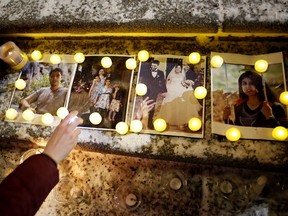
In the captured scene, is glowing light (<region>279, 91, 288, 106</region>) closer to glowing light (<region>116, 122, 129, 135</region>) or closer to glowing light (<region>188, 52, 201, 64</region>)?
glowing light (<region>188, 52, 201, 64</region>)

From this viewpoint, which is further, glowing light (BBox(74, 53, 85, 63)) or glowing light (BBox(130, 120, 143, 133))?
glowing light (BBox(74, 53, 85, 63))

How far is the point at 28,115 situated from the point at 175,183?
1181mm

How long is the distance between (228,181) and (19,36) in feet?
6.91

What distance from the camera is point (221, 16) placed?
1755 mm

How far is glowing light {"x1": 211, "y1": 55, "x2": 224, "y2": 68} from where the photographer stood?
5.72 ft

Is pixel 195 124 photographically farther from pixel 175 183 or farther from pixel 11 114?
pixel 11 114

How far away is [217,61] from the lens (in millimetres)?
1742

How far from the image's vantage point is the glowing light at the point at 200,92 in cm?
167

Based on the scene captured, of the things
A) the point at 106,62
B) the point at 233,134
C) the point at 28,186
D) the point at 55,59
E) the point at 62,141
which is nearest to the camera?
the point at 28,186

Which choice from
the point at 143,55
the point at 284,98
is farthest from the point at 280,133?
the point at 143,55

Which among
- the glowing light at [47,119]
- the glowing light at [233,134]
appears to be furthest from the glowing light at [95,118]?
the glowing light at [233,134]

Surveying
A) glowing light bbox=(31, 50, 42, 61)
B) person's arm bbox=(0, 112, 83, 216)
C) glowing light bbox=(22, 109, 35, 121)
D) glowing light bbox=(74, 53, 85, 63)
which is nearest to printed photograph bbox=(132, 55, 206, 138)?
glowing light bbox=(74, 53, 85, 63)

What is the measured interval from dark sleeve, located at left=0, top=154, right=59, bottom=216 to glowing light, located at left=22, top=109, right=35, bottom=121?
63 cm

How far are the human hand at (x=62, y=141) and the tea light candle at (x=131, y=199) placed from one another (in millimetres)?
654
